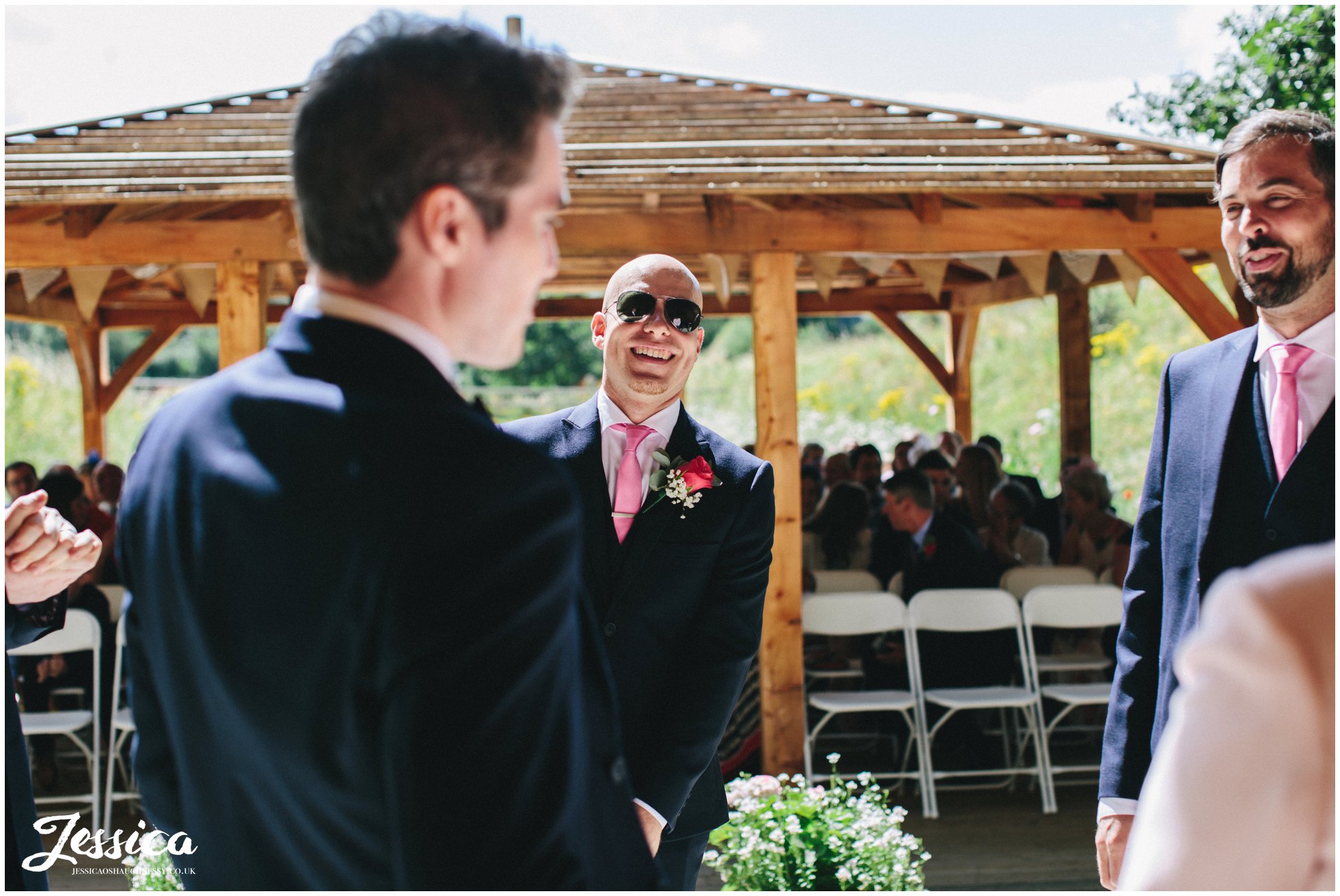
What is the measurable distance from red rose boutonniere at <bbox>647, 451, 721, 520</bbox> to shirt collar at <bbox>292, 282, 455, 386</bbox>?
4.70 ft

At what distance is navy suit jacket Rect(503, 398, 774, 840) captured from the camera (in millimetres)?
2441

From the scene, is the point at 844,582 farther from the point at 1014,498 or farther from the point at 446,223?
the point at 446,223

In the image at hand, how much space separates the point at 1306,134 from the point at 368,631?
76.6 inches

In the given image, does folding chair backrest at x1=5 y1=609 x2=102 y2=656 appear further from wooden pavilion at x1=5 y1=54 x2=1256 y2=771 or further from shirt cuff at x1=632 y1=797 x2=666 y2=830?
shirt cuff at x1=632 y1=797 x2=666 y2=830

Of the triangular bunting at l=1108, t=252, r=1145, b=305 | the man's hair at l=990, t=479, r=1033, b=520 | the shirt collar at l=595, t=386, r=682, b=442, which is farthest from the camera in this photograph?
the man's hair at l=990, t=479, r=1033, b=520

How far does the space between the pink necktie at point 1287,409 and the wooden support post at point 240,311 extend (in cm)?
513

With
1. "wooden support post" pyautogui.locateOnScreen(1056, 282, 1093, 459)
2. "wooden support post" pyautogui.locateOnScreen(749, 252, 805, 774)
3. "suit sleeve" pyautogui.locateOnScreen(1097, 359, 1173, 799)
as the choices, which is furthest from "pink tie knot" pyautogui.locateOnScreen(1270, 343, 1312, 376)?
"wooden support post" pyautogui.locateOnScreen(1056, 282, 1093, 459)

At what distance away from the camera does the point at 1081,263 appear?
8.41 m

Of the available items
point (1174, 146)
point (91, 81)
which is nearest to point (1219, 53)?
point (1174, 146)

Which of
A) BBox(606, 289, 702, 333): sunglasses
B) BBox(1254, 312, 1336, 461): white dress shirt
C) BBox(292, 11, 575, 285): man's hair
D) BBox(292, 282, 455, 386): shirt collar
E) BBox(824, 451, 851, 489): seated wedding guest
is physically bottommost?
BBox(824, 451, 851, 489): seated wedding guest

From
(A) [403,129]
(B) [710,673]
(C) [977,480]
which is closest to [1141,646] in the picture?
(B) [710,673]

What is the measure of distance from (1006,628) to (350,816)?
5.97 meters

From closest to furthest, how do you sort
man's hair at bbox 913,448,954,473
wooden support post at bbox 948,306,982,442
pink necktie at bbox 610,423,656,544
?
pink necktie at bbox 610,423,656,544 → man's hair at bbox 913,448,954,473 → wooden support post at bbox 948,306,982,442

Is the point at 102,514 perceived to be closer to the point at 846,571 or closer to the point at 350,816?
the point at 846,571
